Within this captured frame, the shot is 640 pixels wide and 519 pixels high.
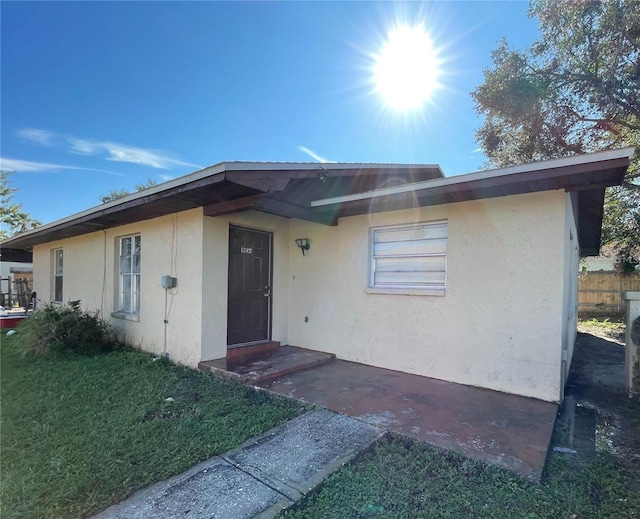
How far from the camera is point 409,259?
5477mm

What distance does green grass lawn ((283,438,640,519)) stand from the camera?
218cm

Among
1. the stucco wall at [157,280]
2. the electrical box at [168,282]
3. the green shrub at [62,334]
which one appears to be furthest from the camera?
the green shrub at [62,334]

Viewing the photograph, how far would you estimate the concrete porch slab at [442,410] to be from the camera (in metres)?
2.91

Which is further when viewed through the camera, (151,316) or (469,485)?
(151,316)

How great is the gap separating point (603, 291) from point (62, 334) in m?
18.9

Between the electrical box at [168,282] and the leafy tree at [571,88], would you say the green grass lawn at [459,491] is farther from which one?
the leafy tree at [571,88]

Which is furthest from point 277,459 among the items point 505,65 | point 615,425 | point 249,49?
point 505,65

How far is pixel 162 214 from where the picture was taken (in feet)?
20.3

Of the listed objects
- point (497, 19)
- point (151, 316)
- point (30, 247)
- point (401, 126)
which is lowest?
point (151, 316)

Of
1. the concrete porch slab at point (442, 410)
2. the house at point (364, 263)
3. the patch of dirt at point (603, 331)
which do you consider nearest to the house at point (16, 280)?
the house at point (364, 263)

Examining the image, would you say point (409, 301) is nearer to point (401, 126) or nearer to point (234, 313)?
point (234, 313)

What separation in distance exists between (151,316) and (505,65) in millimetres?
11286

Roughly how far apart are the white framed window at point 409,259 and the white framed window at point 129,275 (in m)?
4.92

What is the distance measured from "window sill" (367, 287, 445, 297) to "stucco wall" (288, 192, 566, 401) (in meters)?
0.07
